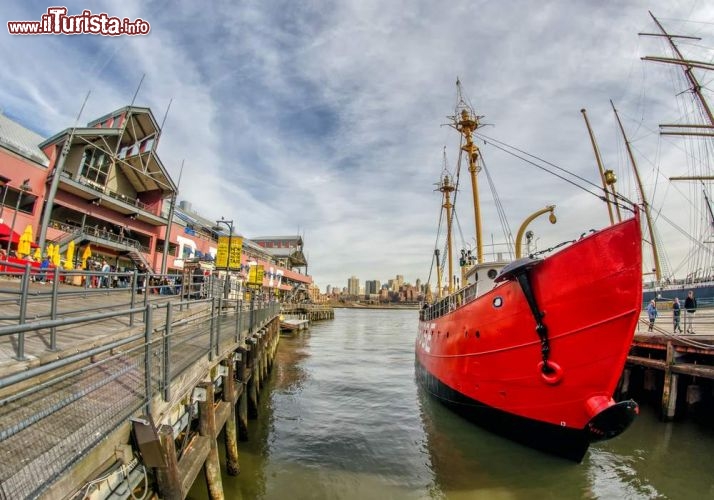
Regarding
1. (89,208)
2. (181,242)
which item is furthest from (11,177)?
(181,242)

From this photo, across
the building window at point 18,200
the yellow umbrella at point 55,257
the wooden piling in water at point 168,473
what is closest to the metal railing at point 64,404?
the wooden piling in water at point 168,473

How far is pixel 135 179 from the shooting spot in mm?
31141

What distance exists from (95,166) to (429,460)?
2933 cm

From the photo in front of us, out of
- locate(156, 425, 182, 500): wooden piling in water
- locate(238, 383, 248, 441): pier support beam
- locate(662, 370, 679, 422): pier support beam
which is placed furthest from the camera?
locate(662, 370, 679, 422): pier support beam

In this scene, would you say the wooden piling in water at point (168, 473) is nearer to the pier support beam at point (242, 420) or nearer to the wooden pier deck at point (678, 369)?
the pier support beam at point (242, 420)

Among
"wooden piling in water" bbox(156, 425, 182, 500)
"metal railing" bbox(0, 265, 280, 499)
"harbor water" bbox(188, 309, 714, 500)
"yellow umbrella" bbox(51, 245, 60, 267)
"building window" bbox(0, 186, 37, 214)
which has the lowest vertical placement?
"harbor water" bbox(188, 309, 714, 500)

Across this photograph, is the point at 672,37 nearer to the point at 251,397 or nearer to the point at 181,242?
the point at 251,397

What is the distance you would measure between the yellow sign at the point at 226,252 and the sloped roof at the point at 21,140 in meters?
12.1

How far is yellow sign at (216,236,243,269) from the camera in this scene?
19.4 meters

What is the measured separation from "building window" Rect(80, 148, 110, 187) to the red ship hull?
28.1m

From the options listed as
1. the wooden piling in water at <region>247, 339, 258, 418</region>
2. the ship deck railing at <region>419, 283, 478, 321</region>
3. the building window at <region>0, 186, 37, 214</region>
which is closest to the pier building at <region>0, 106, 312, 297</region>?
the building window at <region>0, 186, 37, 214</region>

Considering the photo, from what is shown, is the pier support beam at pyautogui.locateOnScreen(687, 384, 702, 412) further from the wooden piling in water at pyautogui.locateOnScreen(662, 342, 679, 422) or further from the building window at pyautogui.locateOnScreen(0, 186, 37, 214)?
the building window at pyautogui.locateOnScreen(0, 186, 37, 214)

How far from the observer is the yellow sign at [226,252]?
63.7 feet

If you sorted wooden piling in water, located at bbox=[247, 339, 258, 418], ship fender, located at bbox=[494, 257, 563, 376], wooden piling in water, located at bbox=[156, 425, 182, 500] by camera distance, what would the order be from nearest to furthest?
wooden piling in water, located at bbox=[156, 425, 182, 500] → ship fender, located at bbox=[494, 257, 563, 376] → wooden piling in water, located at bbox=[247, 339, 258, 418]
